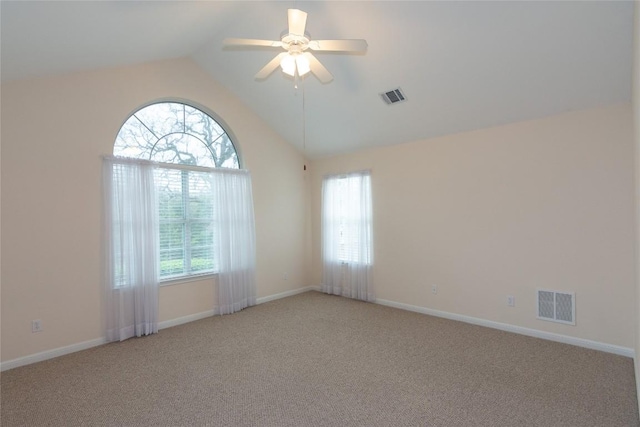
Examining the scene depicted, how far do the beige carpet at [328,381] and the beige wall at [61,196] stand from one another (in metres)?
0.46

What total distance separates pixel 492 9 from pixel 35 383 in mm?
5019

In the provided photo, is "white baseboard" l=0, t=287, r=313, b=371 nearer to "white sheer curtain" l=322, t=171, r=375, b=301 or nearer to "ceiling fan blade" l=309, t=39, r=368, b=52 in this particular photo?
"white sheer curtain" l=322, t=171, r=375, b=301

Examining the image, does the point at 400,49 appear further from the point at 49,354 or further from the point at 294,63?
the point at 49,354

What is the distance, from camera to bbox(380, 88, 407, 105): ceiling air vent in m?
3.96

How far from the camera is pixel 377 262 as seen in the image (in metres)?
5.19

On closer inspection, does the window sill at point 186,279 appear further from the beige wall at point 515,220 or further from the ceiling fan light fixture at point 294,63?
the ceiling fan light fixture at point 294,63

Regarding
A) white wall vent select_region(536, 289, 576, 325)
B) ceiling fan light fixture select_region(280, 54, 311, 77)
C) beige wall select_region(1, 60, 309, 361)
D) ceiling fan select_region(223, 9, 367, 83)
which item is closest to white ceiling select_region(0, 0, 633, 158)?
beige wall select_region(1, 60, 309, 361)

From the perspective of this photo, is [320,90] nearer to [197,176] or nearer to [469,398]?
[197,176]

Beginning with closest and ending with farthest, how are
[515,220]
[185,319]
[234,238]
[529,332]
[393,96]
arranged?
[529,332]
[515,220]
[393,96]
[185,319]
[234,238]

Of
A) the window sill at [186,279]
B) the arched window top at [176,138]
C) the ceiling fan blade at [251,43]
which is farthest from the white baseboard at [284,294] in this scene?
the ceiling fan blade at [251,43]

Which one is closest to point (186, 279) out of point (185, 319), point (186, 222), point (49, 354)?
point (185, 319)

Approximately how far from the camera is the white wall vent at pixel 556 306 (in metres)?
3.48

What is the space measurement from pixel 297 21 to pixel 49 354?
12.9 feet

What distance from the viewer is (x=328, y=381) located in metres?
2.79
